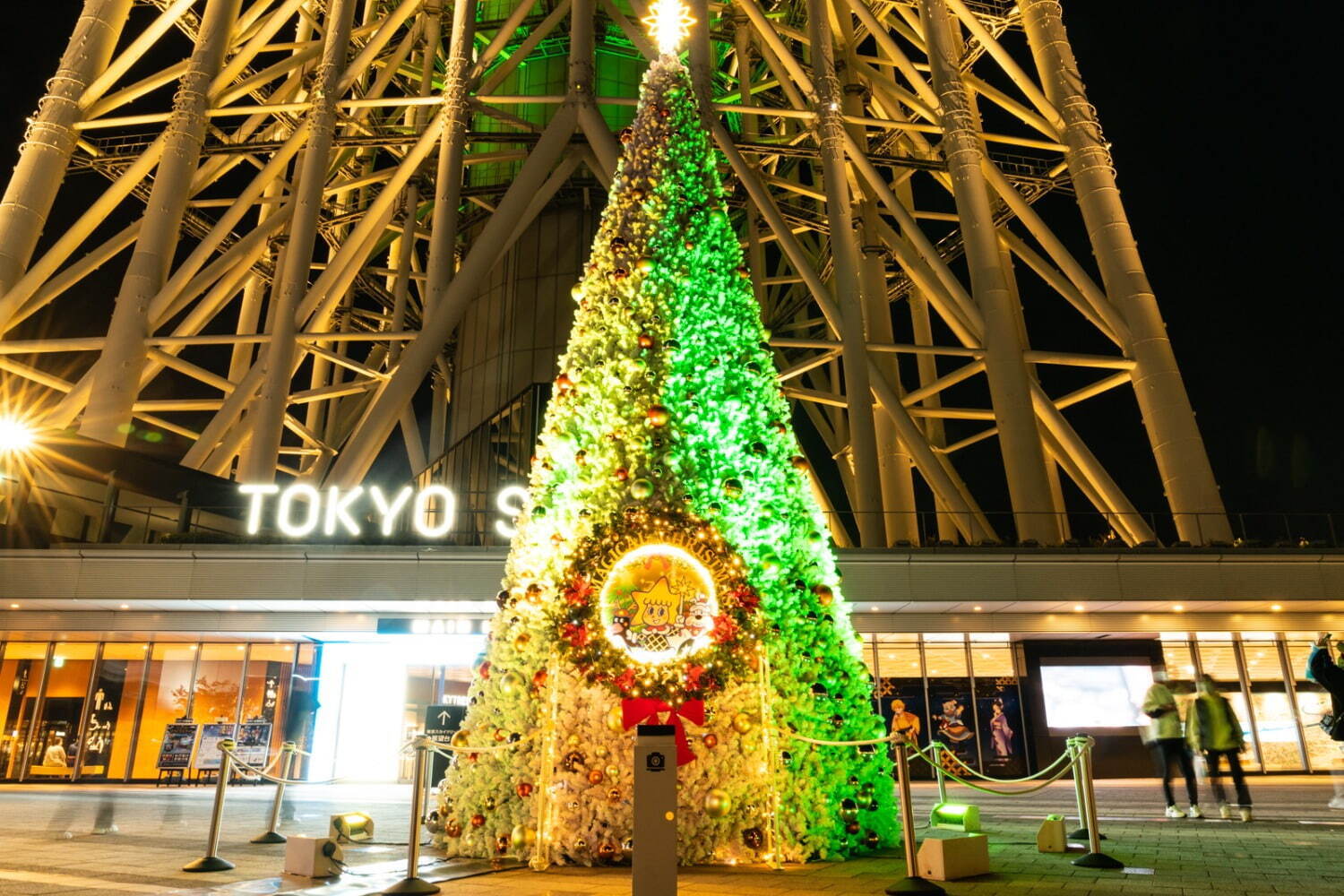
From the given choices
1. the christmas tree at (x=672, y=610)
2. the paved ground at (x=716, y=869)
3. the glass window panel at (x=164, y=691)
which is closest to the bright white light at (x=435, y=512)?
the paved ground at (x=716, y=869)

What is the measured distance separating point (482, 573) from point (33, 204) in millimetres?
18343

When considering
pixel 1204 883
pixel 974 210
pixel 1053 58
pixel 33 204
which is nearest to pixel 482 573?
pixel 1204 883

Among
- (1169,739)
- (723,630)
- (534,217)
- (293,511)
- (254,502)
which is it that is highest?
(534,217)

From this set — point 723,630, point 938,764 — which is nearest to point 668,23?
point 723,630

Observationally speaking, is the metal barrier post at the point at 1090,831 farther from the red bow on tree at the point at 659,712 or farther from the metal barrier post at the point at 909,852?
the red bow on tree at the point at 659,712

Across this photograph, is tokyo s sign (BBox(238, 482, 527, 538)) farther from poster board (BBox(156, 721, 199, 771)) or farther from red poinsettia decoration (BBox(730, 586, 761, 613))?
red poinsettia decoration (BBox(730, 586, 761, 613))

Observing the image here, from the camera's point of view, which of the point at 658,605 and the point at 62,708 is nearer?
the point at 658,605

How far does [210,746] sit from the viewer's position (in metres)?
20.3

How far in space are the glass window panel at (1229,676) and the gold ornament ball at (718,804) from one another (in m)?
16.7

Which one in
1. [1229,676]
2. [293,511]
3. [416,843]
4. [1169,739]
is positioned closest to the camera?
[416,843]

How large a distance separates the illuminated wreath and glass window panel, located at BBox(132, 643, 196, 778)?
53.2ft

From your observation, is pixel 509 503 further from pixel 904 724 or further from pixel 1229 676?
pixel 1229 676

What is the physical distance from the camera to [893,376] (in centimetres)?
2969

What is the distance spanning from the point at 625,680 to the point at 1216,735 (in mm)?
8272
